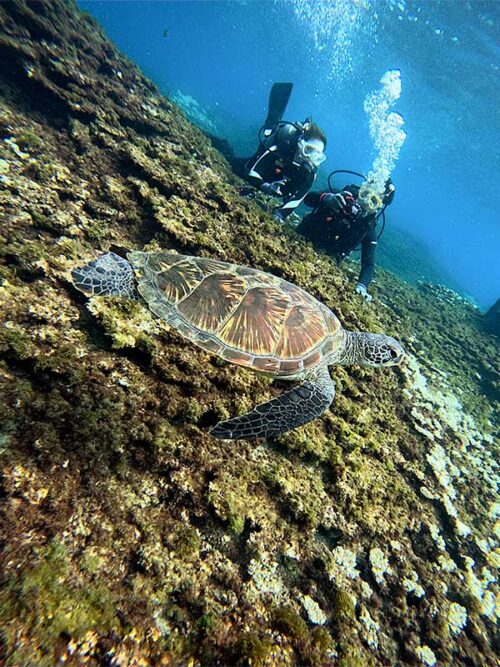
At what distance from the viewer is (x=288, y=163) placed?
704 cm

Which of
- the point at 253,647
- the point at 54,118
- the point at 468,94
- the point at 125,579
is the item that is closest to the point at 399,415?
the point at 253,647

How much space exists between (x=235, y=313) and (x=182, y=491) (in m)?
1.58

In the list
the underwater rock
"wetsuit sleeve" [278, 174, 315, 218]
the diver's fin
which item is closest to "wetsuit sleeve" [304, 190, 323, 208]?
"wetsuit sleeve" [278, 174, 315, 218]

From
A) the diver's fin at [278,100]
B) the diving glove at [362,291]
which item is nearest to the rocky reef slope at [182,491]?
the diving glove at [362,291]

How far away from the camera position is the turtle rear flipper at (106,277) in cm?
250

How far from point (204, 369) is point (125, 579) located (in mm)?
1452

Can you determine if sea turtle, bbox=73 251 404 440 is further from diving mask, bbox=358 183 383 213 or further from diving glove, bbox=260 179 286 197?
diving glove, bbox=260 179 286 197

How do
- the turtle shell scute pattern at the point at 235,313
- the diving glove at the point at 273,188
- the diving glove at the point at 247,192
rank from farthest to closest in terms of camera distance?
the diving glove at the point at 273,188 → the diving glove at the point at 247,192 → the turtle shell scute pattern at the point at 235,313

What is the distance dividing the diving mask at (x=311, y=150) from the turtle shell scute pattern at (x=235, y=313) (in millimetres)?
5049

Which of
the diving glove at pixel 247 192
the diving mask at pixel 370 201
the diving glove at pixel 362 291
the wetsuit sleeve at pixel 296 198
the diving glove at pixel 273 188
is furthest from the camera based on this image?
the diving glove at pixel 273 188

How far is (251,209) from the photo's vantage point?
559 cm

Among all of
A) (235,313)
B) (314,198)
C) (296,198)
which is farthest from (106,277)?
(314,198)

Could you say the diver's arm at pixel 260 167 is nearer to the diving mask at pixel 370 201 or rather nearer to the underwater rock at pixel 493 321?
the diving mask at pixel 370 201

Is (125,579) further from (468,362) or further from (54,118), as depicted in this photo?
(468,362)
